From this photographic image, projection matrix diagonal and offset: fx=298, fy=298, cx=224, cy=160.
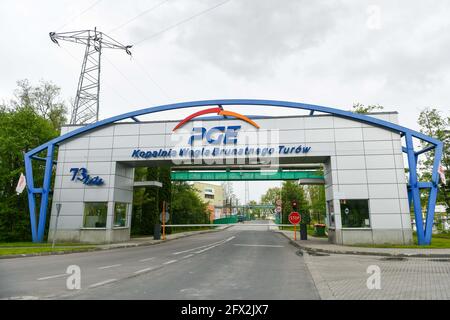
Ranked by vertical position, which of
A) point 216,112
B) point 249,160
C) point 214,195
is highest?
point 216,112

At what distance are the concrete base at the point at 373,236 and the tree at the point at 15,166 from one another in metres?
24.5

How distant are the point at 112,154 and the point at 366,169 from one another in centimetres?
1787

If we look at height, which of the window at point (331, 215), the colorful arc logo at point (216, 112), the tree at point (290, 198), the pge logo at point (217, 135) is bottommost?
the window at point (331, 215)

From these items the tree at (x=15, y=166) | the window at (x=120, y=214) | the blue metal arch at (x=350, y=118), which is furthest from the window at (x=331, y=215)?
the tree at (x=15, y=166)

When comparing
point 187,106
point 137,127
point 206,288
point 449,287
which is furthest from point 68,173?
point 449,287

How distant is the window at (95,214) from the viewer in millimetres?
21609

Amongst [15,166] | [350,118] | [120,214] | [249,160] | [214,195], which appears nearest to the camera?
[350,118]

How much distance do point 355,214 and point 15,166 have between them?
27.3 meters

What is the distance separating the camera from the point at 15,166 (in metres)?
25.7

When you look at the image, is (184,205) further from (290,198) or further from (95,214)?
(95,214)

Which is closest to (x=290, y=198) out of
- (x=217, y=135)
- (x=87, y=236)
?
(x=217, y=135)

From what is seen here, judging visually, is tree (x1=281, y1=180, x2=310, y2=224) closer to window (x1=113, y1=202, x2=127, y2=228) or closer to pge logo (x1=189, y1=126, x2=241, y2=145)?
pge logo (x1=189, y1=126, x2=241, y2=145)

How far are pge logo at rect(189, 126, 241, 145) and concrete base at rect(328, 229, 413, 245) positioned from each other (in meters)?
9.35

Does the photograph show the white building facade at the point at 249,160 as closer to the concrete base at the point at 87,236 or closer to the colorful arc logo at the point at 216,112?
the concrete base at the point at 87,236
